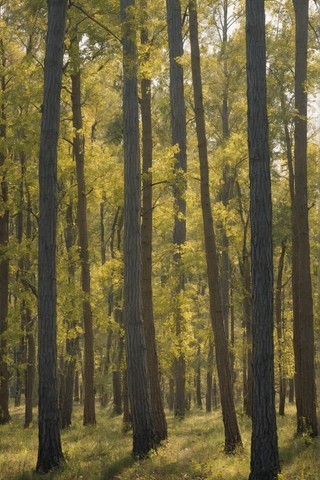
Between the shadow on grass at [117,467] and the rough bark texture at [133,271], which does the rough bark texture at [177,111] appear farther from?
the shadow on grass at [117,467]

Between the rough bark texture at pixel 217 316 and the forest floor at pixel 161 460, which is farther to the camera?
the rough bark texture at pixel 217 316

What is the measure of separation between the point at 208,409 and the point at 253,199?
23566mm

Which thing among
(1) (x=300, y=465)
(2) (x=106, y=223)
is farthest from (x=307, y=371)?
(2) (x=106, y=223)

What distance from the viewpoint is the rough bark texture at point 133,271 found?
10.0 meters

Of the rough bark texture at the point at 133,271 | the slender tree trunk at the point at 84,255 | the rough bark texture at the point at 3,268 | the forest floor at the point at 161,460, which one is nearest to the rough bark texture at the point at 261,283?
the forest floor at the point at 161,460

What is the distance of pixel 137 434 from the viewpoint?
33.0 feet

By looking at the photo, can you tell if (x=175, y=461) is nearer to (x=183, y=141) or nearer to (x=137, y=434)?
(x=137, y=434)

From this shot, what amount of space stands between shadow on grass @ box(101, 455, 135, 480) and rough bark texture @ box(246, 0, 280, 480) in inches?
99.1

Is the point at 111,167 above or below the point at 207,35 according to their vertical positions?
below

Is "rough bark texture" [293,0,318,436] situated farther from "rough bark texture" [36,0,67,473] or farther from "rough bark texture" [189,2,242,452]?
"rough bark texture" [36,0,67,473]

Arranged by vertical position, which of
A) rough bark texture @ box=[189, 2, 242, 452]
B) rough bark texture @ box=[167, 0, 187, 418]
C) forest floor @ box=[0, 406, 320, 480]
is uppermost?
rough bark texture @ box=[167, 0, 187, 418]

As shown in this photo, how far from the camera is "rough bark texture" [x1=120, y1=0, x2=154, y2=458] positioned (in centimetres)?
1003

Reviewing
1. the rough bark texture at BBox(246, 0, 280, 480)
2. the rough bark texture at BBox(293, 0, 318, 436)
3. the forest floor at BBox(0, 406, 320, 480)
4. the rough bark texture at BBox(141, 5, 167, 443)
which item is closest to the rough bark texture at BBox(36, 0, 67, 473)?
the forest floor at BBox(0, 406, 320, 480)

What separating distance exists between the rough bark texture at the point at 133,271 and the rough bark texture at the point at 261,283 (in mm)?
2734
